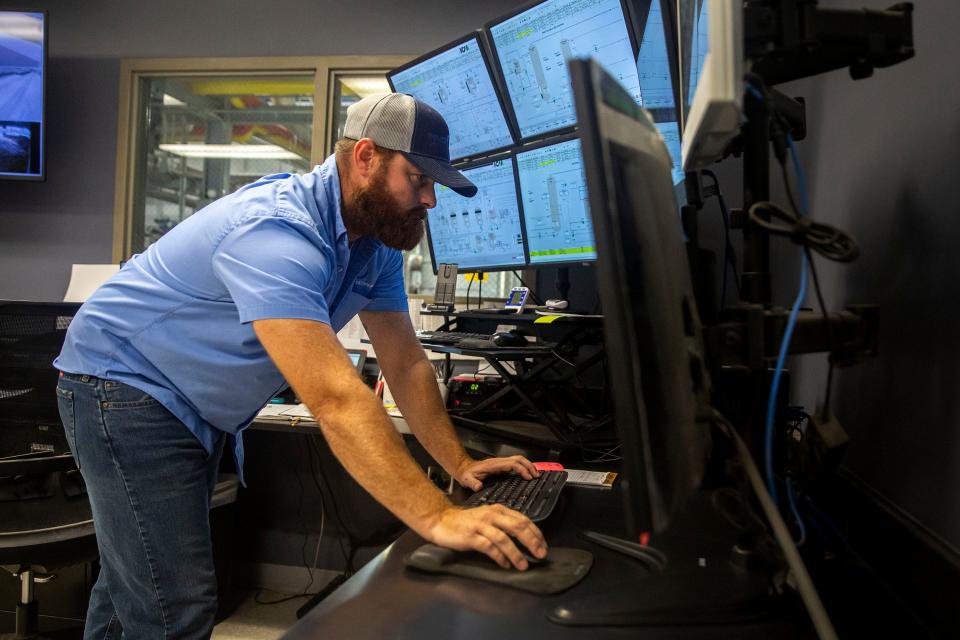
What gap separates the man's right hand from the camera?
75 cm

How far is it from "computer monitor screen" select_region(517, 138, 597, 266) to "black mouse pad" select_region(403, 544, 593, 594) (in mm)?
1070

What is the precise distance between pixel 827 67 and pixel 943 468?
50cm

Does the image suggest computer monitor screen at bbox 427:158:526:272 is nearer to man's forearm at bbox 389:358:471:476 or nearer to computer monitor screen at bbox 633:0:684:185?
computer monitor screen at bbox 633:0:684:185

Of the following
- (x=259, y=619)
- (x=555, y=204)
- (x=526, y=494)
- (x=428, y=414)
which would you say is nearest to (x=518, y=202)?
(x=555, y=204)

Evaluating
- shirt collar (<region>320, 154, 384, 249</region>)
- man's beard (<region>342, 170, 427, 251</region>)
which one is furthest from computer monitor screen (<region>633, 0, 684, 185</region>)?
shirt collar (<region>320, 154, 384, 249</region>)

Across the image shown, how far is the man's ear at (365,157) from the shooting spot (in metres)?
1.30

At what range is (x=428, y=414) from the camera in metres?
1.32

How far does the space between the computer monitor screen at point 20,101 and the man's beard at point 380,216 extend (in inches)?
90.2

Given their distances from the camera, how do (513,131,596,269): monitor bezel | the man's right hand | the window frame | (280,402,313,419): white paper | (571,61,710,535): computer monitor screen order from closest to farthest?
1. (571,61,710,535): computer monitor screen
2. the man's right hand
3. (513,131,596,269): monitor bezel
4. (280,402,313,419): white paper
5. the window frame

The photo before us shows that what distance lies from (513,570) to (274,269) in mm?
570

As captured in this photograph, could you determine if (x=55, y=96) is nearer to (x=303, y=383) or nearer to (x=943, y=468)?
(x=303, y=383)

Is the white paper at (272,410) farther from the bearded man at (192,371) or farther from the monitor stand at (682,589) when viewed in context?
the monitor stand at (682,589)

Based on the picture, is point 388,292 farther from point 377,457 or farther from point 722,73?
point 722,73

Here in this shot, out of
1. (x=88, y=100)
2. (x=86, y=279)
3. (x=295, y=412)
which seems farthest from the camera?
(x=88, y=100)
